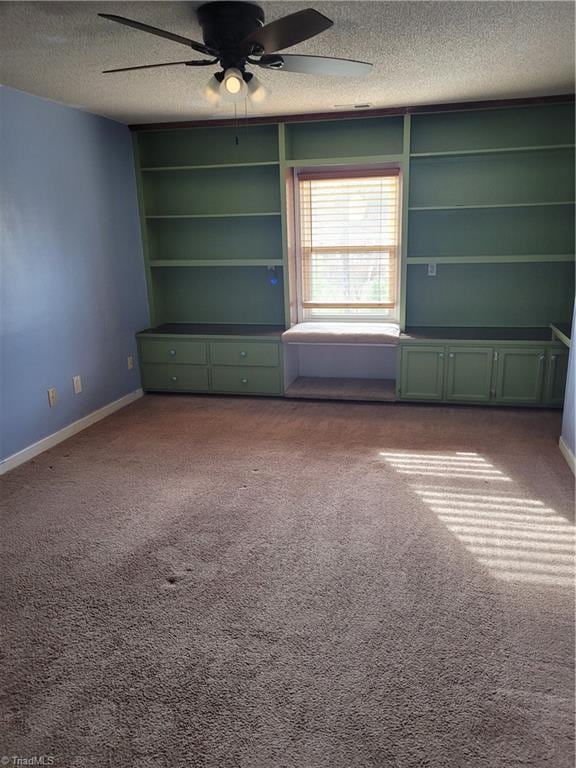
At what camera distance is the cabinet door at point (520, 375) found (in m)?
4.21

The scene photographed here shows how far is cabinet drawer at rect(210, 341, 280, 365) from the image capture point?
15.6ft

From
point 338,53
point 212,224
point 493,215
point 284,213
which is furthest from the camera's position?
point 212,224

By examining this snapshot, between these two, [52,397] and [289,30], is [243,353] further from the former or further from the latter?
[289,30]

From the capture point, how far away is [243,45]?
7.50 feet

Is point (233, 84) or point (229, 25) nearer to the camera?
point (229, 25)

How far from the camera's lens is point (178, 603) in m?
2.21

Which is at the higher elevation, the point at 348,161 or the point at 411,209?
the point at 348,161

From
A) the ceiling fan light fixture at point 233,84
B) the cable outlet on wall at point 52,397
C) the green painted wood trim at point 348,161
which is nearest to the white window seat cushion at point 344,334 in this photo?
the green painted wood trim at point 348,161

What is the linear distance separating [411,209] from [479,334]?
120cm

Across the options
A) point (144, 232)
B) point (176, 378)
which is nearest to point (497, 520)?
point (176, 378)

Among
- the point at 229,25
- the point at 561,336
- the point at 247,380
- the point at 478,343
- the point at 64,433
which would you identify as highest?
the point at 229,25

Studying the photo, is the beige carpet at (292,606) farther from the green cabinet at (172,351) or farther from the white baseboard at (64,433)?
the green cabinet at (172,351)

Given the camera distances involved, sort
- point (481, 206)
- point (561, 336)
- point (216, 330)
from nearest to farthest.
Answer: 1. point (561, 336)
2. point (481, 206)
3. point (216, 330)

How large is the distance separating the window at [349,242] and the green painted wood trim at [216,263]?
0.38 metres
